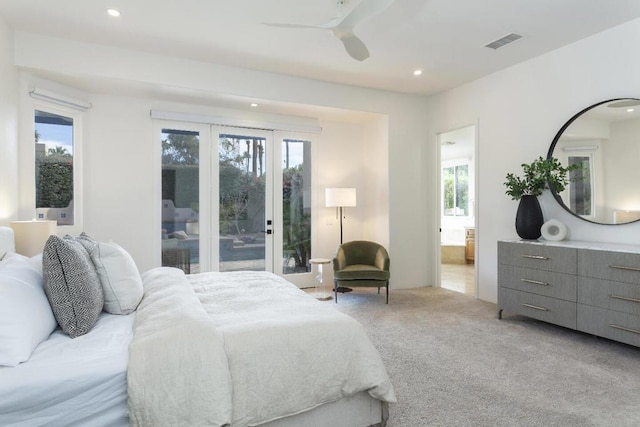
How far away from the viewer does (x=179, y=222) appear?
4.70 m

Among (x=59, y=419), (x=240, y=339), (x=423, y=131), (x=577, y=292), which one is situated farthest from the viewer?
(x=423, y=131)

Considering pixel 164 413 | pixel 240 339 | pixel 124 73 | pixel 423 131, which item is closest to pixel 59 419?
pixel 164 413

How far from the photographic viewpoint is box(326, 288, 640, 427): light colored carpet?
2.10m

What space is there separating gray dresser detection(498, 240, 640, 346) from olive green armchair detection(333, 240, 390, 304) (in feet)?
4.28

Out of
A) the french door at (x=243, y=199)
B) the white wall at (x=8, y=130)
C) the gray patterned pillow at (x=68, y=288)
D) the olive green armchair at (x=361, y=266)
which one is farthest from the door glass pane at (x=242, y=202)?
the gray patterned pillow at (x=68, y=288)

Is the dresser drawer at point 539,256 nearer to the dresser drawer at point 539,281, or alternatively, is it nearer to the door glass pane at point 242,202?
the dresser drawer at point 539,281

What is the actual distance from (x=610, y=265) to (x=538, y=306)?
0.74m

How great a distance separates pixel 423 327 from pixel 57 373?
9.89ft

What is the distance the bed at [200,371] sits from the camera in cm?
138

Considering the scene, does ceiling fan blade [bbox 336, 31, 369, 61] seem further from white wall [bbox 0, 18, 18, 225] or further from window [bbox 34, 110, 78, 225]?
window [bbox 34, 110, 78, 225]

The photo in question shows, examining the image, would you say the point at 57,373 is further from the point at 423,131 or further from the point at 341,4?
the point at 423,131

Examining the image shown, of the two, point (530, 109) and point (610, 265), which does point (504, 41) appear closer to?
point (530, 109)

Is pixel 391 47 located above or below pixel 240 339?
above

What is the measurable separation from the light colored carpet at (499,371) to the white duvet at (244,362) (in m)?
0.56
